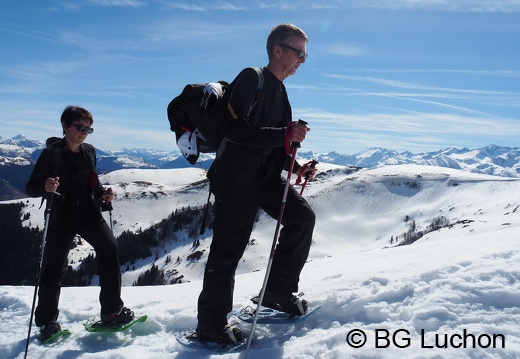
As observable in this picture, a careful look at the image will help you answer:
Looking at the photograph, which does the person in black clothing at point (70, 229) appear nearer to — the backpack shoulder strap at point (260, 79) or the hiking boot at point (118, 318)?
the hiking boot at point (118, 318)

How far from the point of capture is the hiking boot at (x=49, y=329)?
625 centimetres

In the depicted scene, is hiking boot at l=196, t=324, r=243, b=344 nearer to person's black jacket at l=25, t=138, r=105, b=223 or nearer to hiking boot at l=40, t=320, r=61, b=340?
hiking boot at l=40, t=320, r=61, b=340

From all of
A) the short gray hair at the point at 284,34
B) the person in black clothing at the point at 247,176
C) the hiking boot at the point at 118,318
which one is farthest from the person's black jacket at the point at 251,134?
the hiking boot at the point at 118,318

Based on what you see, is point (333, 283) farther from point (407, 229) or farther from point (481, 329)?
point (407, 229)

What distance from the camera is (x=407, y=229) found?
157625mm

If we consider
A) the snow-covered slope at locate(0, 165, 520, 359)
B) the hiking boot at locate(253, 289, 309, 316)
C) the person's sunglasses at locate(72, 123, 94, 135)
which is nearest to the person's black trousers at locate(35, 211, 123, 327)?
the snow-covered slope at locate(0, 165, 520, 359)

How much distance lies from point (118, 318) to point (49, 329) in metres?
1.07

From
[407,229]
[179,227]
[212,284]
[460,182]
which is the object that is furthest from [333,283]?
[460,182]

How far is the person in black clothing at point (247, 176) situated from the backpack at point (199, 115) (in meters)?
0.19

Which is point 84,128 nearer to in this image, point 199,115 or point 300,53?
point 199,115

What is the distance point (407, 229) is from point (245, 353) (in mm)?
164049

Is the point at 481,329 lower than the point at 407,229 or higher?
lower

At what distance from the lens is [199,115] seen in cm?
518

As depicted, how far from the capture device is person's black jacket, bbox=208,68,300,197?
5043 mm
